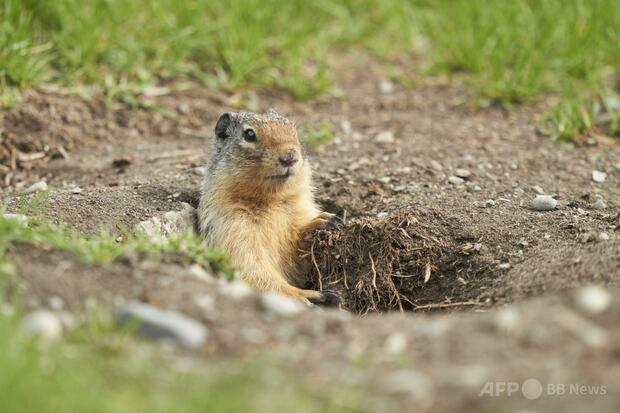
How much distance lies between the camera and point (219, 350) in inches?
136

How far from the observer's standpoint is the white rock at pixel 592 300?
11.5ft

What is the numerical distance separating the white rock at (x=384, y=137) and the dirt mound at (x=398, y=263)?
1623mm

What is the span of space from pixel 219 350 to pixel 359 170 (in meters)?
3.42

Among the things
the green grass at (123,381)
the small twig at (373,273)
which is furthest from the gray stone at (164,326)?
the small twig at (373,273)

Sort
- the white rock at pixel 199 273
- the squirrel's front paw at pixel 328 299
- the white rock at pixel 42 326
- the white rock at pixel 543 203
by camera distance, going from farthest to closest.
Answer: the white rock at pixel 543 203 < the squirrel's front paw at pixel 328 299 < the white rock at pixel 199 273 < the white rock at pixel 42 326

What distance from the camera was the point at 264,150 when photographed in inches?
222

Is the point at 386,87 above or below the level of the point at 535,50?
below

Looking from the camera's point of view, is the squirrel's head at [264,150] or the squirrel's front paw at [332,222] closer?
the squirrel's head at [264,150]

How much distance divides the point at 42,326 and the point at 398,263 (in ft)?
9.04

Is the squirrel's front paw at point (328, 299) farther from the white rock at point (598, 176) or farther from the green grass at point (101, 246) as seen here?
the white rock at point (598, 176)

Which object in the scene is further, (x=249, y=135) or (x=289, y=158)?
(x=249, y=135)

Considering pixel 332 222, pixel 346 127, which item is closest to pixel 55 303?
pixel 332 222

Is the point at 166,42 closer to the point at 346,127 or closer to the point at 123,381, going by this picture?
the point at 346,127

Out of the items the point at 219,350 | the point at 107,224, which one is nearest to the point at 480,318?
the point at 219,350
